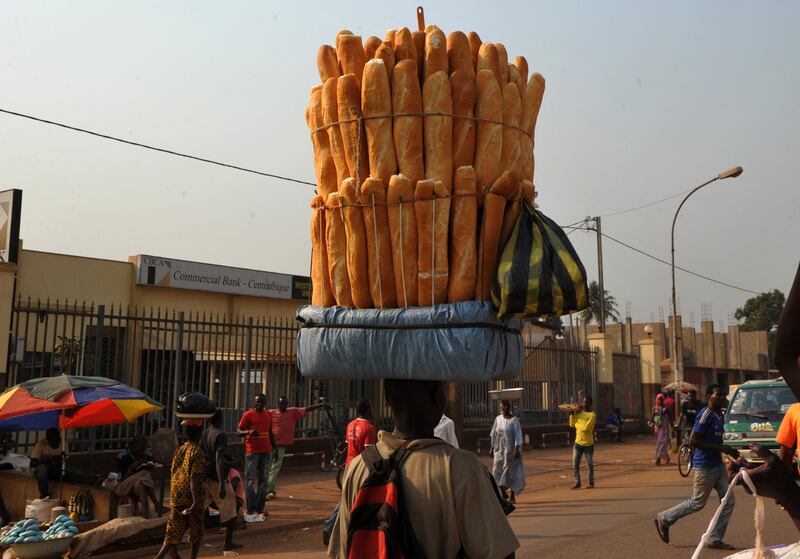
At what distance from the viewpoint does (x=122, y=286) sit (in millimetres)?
22094

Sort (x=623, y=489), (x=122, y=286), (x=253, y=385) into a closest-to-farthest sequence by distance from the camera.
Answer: (x=623, y=489) < (x=253, y=385) < (x=122, y=286)

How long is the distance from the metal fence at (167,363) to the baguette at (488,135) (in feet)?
34.7

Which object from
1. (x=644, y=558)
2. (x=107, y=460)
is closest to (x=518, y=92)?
(x=644, y=558)

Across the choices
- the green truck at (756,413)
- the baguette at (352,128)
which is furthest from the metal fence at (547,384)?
the baguette at (352,128)

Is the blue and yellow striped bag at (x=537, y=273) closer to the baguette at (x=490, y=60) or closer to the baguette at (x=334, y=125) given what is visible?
the baguette at (x=490, y=60)

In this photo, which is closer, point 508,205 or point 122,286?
point 508,205

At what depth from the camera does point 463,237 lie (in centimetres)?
297

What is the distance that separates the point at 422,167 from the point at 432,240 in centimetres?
33

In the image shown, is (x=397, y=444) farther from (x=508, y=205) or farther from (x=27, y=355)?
(x=27, y=355)

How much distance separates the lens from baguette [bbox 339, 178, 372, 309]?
309cm

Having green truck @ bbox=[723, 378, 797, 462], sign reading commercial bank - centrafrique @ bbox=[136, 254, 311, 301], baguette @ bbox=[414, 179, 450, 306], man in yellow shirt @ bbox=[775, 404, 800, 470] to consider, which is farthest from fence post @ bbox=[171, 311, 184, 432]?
baguette @ bbox=[414, 179, 450, 306]

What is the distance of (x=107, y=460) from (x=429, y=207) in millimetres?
11437

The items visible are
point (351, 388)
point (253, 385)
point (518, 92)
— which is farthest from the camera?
point (351, 388)

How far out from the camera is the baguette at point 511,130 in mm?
3125
